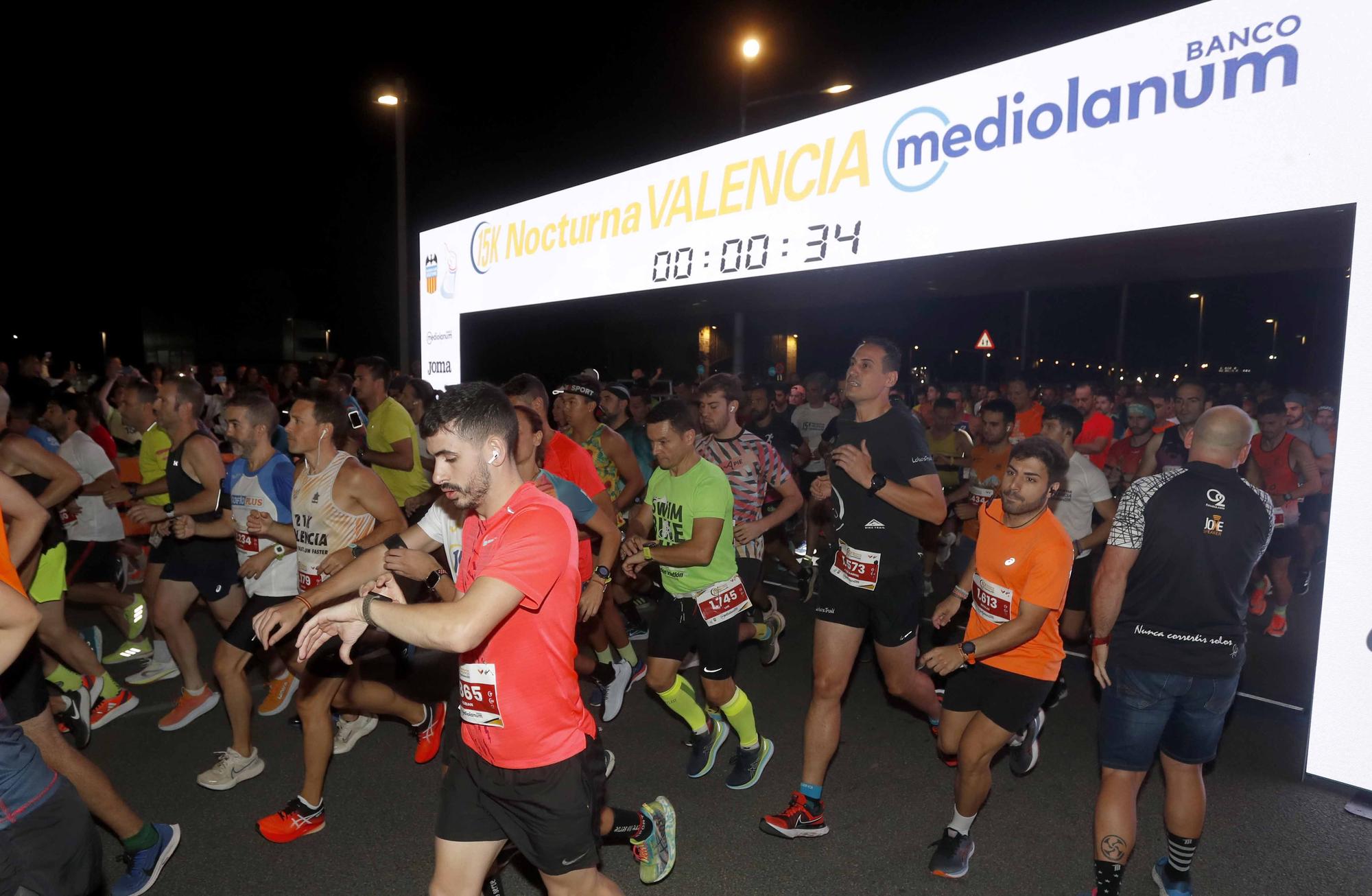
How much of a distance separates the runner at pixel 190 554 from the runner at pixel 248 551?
0.99 feet

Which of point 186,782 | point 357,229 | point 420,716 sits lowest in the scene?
point 186,782

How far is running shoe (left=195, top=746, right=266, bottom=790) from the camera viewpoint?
4277 millimetres

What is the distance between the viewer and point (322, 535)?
4.02 metres

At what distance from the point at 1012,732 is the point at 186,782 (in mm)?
4131

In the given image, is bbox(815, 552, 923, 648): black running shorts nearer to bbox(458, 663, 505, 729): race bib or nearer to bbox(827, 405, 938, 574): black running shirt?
bbox(827, 405, 938, 574): black running shirt

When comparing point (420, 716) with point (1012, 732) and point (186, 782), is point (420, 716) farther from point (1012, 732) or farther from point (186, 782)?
point (1012, 732)

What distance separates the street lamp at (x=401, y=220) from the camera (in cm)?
1093

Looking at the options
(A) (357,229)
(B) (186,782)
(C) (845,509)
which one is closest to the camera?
(C) (845,509)

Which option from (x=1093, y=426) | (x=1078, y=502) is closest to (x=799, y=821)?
(x=1078, y=502)

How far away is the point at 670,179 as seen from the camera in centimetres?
748

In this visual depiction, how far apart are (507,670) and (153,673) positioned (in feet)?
15.9

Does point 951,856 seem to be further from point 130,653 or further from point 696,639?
point 130,653

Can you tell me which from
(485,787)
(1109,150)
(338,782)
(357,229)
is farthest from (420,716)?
(357,229)

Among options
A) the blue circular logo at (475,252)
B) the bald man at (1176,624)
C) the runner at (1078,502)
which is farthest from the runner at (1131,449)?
the blue circular logo at (475,252)
